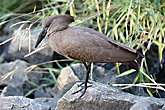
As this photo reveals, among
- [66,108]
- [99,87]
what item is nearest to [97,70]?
[99,87]

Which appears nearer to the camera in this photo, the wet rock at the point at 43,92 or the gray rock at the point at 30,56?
the wet rock at the point at 43,92

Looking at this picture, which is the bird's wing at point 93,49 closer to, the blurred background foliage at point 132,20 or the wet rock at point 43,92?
the blurred background foliage at point 132,20

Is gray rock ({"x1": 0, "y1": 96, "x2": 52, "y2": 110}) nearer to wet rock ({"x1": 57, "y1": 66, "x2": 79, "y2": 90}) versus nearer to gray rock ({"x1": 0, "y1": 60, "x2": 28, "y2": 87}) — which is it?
wet rock ({"x1": 57, "y1": 66, "x2": 79, "y2": 90})

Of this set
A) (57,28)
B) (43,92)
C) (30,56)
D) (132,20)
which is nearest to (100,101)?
(57,28)

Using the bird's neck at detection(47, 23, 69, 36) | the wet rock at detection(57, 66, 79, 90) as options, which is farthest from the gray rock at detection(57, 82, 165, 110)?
the wet rock at detection(57, 66, 79, 90)

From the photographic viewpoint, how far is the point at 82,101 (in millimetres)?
2709

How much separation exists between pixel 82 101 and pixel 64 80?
0.89m

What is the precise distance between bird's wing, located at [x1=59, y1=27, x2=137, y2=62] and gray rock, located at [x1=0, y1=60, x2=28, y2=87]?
1.52m

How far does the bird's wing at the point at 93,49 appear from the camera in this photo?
8.41 feet

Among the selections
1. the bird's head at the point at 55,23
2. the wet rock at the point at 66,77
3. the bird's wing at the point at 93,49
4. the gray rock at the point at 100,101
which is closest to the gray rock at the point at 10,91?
the wet rock at the point at 66,77

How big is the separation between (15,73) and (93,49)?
1.80 meters

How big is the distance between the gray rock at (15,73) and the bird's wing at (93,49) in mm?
1519

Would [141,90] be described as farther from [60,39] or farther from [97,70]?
[60,39]

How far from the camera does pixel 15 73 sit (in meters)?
4.05
